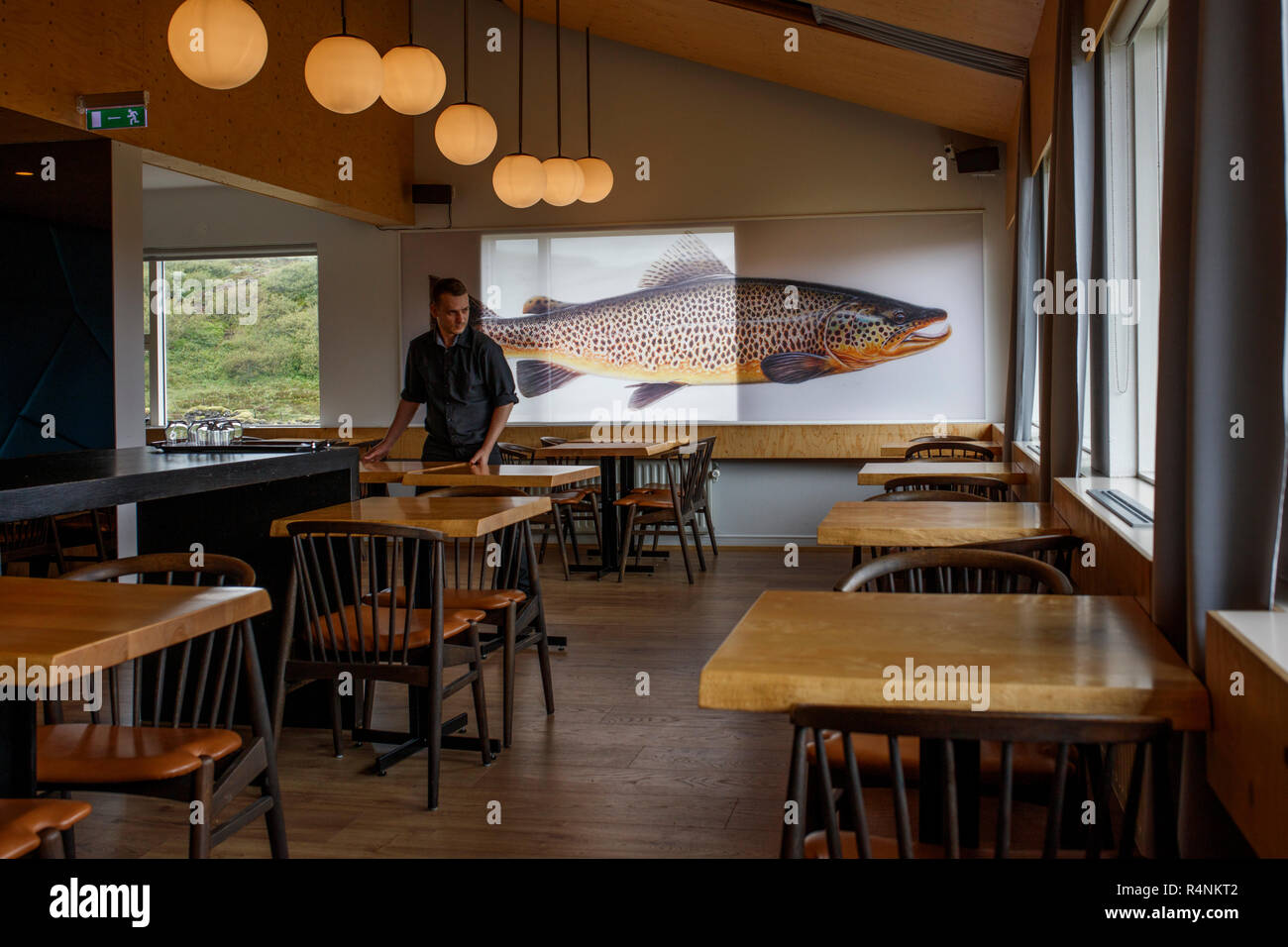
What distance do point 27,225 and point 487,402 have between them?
2652 millimetres

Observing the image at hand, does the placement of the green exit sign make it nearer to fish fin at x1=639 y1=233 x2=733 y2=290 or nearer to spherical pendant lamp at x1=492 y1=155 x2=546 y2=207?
spherical pendant lamp at x1=492 y1=155 x2=546 y2=207

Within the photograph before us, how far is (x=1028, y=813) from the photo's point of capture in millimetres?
2975

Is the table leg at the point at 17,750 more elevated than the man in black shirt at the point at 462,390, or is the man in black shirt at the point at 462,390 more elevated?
the man in black shirt at the point at 462,390

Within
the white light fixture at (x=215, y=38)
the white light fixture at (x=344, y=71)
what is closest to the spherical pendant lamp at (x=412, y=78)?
the white light fixture at (x=344, y=71)

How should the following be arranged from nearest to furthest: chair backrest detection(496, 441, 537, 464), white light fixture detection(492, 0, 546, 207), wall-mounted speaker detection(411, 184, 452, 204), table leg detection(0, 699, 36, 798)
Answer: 1. table leg detection(0, 699, 36, 798)
2. white light fixture detection(492, 0, 546, 207)
3. chair backrest detection(496, 441, 537, 464)
4. wall-mounted speaker detection(411, 184, 452, 204)

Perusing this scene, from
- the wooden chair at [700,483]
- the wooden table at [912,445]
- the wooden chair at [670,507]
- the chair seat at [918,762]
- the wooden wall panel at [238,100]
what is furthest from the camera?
the wooden chair at [700,483]

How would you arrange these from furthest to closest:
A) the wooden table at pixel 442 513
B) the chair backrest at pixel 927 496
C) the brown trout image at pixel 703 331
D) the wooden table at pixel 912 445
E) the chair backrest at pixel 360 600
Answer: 1. the brown trout image at pixel 703 331
2. the wooden table at pixel 912 445
3. the chair backrest at pixel 927 496
4. the wooden table at pixel 442 513
5. the chair backrest at pixel 360 600

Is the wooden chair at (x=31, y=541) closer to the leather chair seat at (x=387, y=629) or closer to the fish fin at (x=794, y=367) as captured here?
the leather chair seat at (x=387, y=629)

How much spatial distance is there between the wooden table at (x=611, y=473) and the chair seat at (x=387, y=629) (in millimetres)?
3339

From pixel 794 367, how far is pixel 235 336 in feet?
15.3

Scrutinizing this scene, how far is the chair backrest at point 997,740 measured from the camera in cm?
116

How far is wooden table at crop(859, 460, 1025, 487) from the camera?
4465mm

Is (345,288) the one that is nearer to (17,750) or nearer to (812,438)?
(812,438)

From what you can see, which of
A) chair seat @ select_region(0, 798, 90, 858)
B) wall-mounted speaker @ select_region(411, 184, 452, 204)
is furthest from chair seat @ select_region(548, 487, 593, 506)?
chair seat @ select_region(0, 798, 90, 858)
